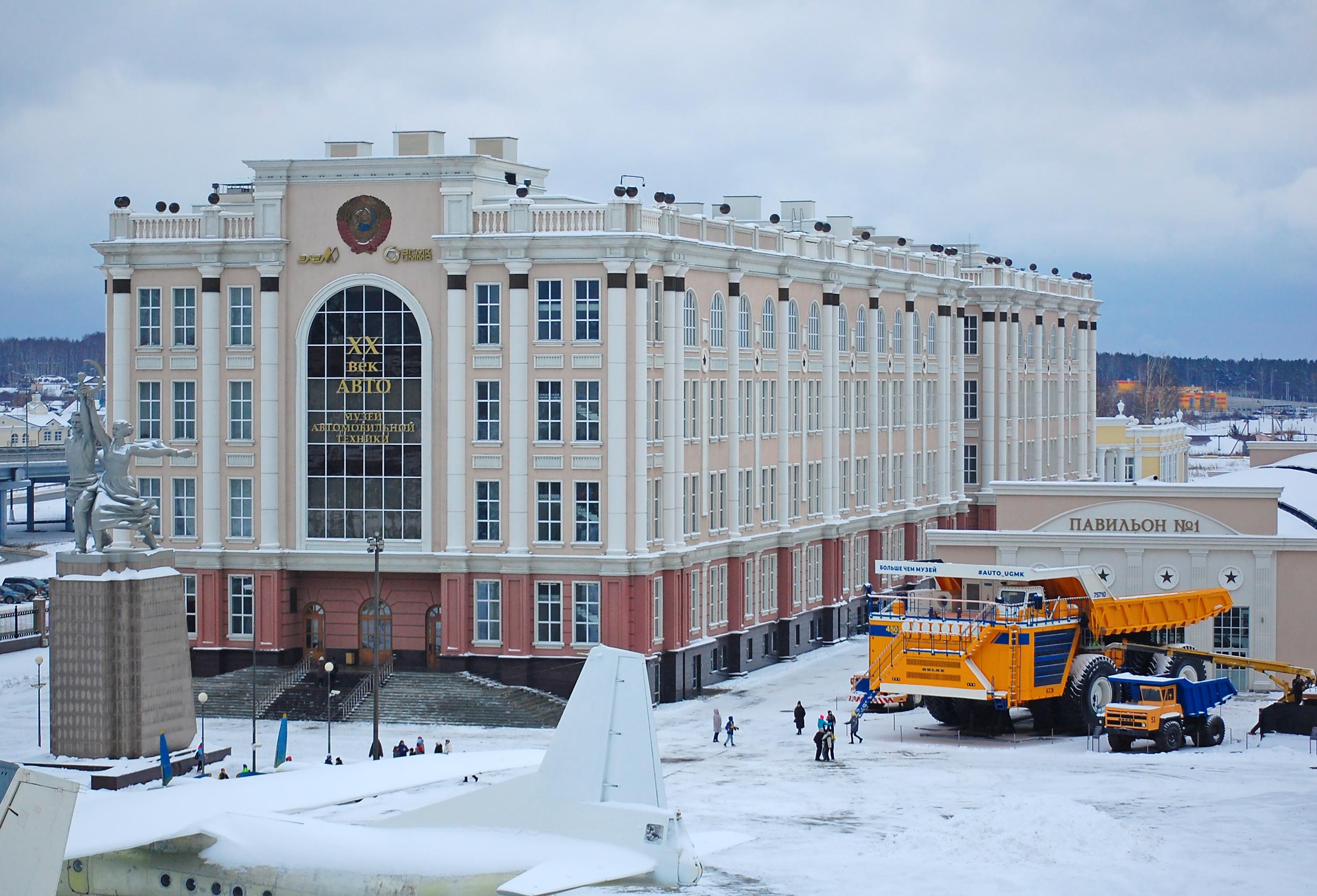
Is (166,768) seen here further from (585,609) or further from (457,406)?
(457,406)

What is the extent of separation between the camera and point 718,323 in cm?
7925

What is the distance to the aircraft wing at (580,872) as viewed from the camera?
32219 mm

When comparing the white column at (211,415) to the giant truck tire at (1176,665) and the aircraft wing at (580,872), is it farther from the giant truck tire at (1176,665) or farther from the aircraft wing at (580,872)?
the aircraft wing at (580,872)

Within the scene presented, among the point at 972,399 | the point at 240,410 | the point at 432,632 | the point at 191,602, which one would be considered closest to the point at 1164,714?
the point at 432,632

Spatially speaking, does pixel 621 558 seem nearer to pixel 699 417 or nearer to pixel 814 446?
pixel 699 417

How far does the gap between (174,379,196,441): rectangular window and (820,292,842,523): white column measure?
30.2m

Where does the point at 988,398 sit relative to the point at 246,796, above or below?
above

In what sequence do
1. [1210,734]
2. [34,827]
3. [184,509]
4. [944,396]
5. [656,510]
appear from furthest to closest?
[944,396], [184,509], [656,510], [1210,734], [34,827]

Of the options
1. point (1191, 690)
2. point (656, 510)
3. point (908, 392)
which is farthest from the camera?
point (908, 392)

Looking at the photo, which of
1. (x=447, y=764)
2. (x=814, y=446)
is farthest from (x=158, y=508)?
(x=447, y=764)

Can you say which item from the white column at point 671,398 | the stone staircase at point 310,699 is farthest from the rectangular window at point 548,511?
the stone staircase at point 310,699

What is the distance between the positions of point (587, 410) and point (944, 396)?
4110 centimetres

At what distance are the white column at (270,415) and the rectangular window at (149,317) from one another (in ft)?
15.1

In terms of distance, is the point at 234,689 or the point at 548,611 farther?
the point at 234,689
